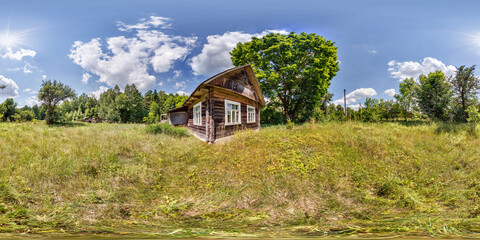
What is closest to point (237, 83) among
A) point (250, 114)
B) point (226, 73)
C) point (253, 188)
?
point (226, 73)

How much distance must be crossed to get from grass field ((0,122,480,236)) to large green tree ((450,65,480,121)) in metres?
22.4

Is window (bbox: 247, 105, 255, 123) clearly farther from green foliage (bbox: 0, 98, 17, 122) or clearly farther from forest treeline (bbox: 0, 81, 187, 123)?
green foliage (bbox: 0, 98, 17, 122)

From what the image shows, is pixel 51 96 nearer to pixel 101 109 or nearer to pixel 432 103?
pixel 101 109

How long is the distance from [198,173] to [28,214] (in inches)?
114

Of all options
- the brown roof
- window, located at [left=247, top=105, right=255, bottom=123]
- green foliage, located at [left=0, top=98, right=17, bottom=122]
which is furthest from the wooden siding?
green foliage, located at [left=0, top=98, right=17, bottom=122]

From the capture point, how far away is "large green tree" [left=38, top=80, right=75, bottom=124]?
22.5 metres

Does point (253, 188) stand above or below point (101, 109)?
below

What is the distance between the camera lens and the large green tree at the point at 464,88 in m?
19.3

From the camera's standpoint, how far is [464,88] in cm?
1983

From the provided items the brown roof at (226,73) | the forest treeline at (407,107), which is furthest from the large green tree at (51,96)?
the brown roof at (226,73)

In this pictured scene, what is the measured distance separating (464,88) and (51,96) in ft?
175

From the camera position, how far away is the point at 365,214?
2.66 metres

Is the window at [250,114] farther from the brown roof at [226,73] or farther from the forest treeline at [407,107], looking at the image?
the forest treeline at [407,107]

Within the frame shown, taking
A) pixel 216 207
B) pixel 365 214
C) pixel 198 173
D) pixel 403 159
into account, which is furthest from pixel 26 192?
pixel 403 159
